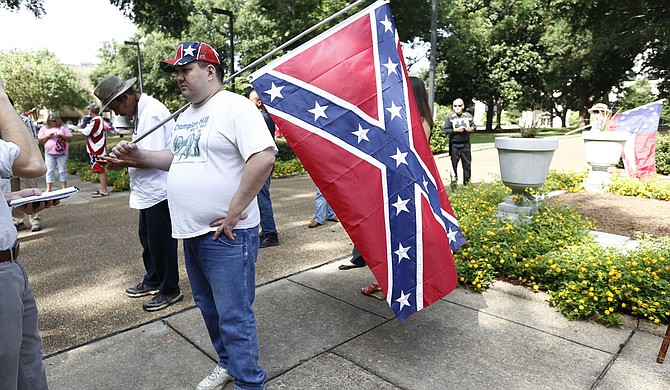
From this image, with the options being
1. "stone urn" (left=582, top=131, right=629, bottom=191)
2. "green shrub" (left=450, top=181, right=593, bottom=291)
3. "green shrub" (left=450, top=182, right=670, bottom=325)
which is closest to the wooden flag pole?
"green shrub" (left=450, top=182, right=670, bottom=325)

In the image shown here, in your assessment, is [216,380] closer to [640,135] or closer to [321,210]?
[321,210]

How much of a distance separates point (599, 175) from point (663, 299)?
5807 mm

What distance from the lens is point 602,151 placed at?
8.13 metres

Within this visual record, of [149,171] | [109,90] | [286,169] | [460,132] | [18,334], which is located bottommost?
[286,169]

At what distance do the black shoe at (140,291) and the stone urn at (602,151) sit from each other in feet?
25.7

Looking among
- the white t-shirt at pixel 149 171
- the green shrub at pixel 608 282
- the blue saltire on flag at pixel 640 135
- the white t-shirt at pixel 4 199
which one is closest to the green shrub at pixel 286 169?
the blue saltire on flag at pixel 640 135

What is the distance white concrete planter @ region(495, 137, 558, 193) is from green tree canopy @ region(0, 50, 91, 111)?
1595 inches

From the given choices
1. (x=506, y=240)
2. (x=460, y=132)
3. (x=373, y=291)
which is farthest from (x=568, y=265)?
(x=460, y=132)

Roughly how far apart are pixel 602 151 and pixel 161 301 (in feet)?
26.0

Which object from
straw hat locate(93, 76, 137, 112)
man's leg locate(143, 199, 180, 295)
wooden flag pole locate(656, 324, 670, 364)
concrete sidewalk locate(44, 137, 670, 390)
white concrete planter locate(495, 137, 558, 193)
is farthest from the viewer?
white concrete planter locate(495, 137, 558, 193)

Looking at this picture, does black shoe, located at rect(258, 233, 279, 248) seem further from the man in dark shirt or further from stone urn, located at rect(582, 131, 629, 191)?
stone urn, located at rect(582, 131, 629, 191)

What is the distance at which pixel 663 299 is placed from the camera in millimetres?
3404

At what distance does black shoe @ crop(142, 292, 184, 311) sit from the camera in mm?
3670

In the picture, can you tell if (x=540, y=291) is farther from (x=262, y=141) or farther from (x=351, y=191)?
(x=262, y=141)
